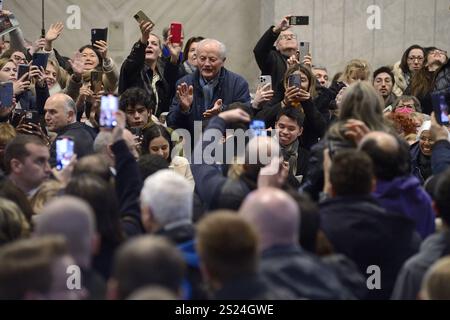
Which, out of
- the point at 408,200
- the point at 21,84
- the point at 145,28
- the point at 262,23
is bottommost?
the point at 408,200

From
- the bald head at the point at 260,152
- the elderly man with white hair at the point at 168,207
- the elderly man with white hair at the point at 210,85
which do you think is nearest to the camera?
the elderly man with white hair at the point at 168,207

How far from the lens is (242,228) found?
5.43m

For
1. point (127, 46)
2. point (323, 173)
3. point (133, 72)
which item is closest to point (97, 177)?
point (323, 173)

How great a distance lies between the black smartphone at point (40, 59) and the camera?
11852 mm

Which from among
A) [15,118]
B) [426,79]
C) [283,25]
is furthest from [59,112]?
[426,79]

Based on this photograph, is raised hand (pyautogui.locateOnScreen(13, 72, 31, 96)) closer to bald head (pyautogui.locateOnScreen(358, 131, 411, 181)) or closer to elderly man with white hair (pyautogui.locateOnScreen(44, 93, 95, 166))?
elderly man with white hair (pyautogui.locateOnScreen(44, 93, 95, 166))

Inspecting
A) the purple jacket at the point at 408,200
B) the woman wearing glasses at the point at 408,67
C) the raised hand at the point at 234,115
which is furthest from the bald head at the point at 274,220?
the woman wearing glasses at the point at 408,67

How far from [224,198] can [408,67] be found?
7.28 m

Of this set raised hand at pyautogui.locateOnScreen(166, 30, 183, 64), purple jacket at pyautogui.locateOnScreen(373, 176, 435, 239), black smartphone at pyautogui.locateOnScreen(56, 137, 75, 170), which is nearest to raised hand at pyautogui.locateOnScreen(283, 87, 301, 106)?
raised hand at pyautogui.locateOnScreen(166, 30, 183, 64)

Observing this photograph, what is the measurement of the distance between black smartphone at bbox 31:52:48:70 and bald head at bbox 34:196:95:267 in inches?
249

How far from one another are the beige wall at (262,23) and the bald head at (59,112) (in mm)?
5780

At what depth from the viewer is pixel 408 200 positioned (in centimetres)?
727

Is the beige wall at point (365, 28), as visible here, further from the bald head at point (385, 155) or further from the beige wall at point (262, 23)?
the bald head at point (385, 155)

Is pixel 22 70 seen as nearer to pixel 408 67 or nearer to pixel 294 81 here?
pixel 294 81
